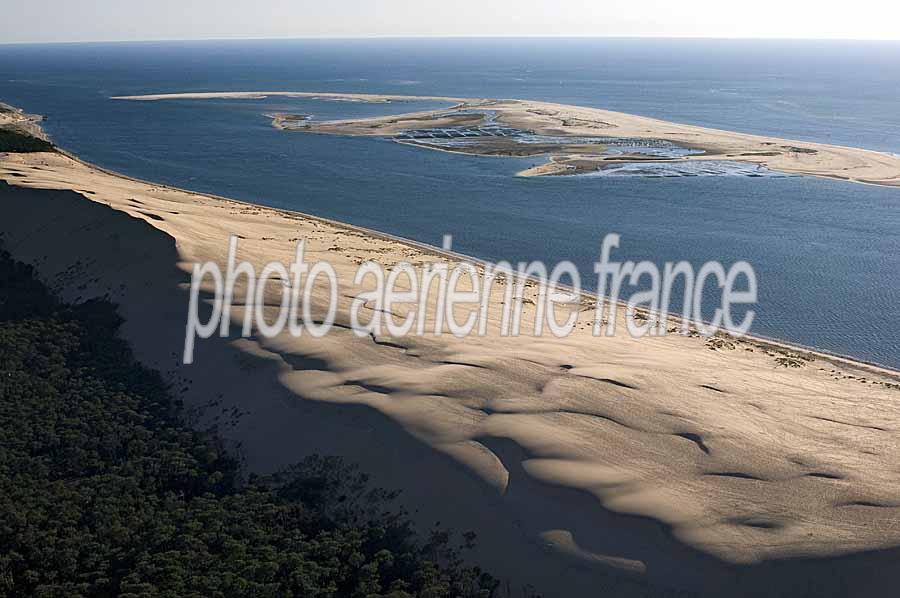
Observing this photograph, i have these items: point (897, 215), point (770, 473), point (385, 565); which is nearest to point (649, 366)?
point (770, 473)

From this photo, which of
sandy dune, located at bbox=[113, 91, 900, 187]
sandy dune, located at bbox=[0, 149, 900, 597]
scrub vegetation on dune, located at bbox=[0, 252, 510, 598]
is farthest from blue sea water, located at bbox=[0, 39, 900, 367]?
scrub vegetation on dune, located at bbox=[0, 252, 510, 598]

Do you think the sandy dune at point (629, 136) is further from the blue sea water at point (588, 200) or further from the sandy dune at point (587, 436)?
the sandy dune at point (587, 436)

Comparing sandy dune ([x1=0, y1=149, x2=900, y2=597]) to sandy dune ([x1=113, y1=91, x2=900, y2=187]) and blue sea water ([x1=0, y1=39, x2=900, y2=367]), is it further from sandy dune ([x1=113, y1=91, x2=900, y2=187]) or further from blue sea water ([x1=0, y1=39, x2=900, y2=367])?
sandy dune ([x1=113, y1=91, x2=900, y2=187])

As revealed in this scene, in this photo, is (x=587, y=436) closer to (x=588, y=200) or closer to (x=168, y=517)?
(x=168, y=517)

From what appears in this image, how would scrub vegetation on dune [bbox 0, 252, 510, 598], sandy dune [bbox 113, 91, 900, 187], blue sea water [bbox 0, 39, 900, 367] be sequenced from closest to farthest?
scrub vegetation on dune [bbox 0, 252, 510, 598] < blue sea water [bbox 0, 39, 900, 367] < sandy dune [bbox 113, 91, 900, 187]

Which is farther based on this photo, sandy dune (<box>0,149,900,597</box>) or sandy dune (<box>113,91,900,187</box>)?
sandy dune (<box>113,91,900,187</box>)

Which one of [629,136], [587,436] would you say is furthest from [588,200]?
[587,436]
